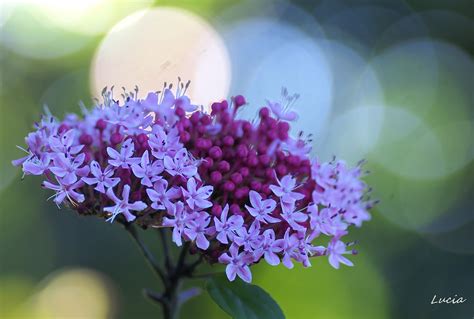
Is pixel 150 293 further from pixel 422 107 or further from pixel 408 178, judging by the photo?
pixel 422 107

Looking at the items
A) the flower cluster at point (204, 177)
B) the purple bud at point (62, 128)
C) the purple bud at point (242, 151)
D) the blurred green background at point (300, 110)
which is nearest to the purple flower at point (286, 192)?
the flower cluster at point (204, 177)

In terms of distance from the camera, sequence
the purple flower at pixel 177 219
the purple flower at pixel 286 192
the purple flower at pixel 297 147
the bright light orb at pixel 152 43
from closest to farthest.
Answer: the purple flower at pixel 177 219, the purple flower at pixel 286 192, the purple flower at pixel 297 147, the bright light orb at pixel 152 43

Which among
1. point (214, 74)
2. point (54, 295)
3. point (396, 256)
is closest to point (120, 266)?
point (54, 295)

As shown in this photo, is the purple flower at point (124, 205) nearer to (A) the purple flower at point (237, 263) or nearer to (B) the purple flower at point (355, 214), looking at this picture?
(A) the purple flower at point (237, 263)

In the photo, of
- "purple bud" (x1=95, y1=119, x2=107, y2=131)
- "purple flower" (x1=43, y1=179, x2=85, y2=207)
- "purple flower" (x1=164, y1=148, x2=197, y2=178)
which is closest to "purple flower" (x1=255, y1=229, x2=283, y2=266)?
"purple flower" (x1=164, y1=148, x2=197, y2=178)

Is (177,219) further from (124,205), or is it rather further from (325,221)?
(325,221)

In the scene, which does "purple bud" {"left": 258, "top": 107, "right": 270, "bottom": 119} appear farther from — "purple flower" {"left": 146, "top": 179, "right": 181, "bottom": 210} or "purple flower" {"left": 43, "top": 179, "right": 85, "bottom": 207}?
"purple flower" {"left": 43, "top": 179, "right": 85, "bottom": 207}
